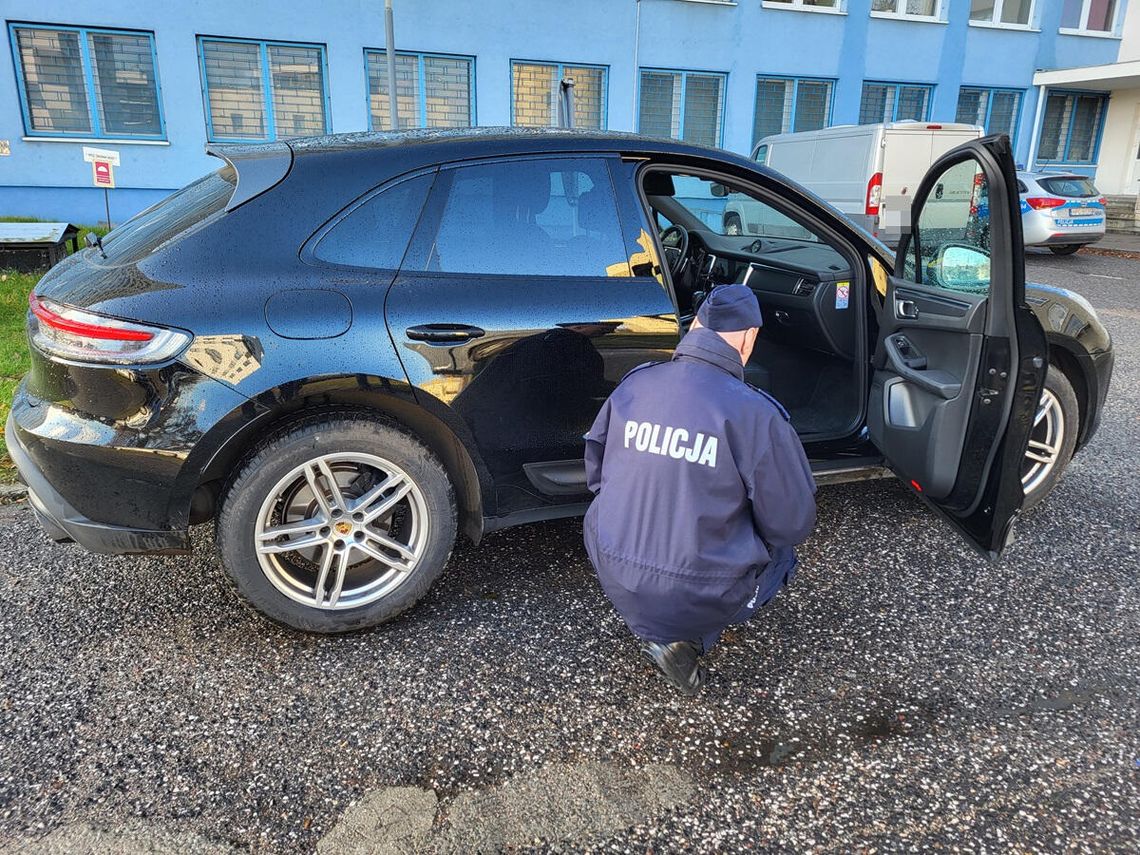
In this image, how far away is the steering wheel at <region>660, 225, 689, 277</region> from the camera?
4.34 metres

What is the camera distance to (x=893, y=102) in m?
19.1

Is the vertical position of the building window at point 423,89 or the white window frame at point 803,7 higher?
the white window frame at point 803,7

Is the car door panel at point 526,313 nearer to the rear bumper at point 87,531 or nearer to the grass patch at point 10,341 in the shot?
the rear bumper at point 87,531

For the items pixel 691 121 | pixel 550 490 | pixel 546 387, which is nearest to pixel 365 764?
pixel 550 490

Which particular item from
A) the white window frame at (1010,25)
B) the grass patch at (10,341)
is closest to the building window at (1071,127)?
the white window frame at (1010,25)

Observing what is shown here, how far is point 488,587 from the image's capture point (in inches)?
128

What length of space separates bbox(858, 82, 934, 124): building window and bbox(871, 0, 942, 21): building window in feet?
4.80

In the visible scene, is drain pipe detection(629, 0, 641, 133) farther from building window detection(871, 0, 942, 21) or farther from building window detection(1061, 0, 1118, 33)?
building window detection(1061, 0, 1118, 33)

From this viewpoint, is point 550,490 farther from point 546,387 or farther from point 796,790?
point 796,790

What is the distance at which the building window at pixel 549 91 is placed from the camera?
15.9 meters

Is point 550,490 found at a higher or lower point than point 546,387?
lower

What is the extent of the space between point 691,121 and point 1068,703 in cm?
1653

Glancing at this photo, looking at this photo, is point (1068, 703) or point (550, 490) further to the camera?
point (550, 490)

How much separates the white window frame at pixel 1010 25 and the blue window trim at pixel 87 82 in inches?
693
